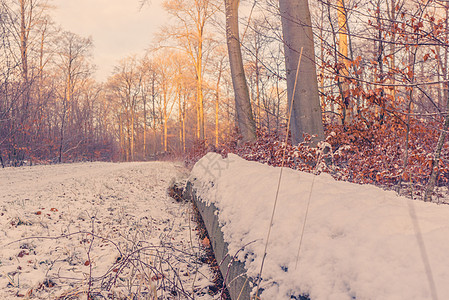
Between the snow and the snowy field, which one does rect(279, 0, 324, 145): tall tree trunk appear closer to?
the snowy field

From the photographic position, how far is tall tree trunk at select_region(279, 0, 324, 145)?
459 centimetres

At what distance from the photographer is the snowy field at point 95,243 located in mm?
2125

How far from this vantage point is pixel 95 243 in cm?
325

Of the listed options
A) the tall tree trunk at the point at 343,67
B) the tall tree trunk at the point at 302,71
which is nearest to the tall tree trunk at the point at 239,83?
the tall tree trunk at the point at 343,67

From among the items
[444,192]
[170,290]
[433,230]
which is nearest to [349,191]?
[433,230]

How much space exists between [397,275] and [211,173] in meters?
2.97

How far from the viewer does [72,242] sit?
10.3 ft

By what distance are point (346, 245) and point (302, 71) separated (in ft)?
13.2

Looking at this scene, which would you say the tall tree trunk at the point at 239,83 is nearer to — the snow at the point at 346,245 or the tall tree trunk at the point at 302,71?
the tall tree trunk at the point at 302,71

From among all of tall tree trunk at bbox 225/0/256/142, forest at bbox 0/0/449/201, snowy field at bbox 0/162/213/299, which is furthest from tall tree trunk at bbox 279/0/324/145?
tall tree trunk at bbox 225/0/256/142

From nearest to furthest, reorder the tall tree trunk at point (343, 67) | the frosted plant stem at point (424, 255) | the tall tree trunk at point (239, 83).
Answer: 1. the frosted plant stem at point (424, 255)
2. the tall tree trunk at point (343, 67)
3. the tall tree trunk at point (239, 83)

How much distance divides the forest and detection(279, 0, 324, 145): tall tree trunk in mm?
21

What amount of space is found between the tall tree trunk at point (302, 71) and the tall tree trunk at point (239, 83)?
3.52 metres

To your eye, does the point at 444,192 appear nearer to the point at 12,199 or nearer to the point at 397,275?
the point at 397,275
